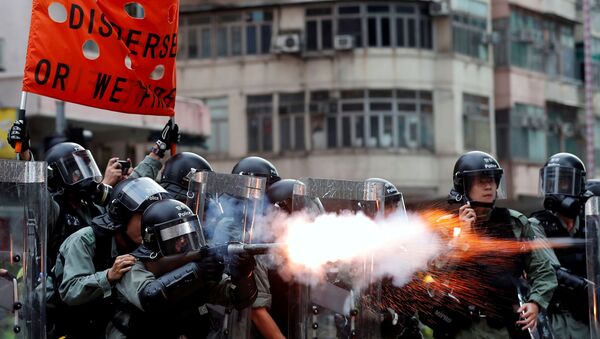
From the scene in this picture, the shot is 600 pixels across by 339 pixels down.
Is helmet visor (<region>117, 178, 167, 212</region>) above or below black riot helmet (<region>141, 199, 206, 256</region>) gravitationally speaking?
above

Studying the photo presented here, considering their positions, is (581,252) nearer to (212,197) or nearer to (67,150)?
(212,197)

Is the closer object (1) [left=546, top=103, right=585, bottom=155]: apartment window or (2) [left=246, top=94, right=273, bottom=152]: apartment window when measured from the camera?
(2) [left=246, top=94, right=273, bottom=152]: apartment window

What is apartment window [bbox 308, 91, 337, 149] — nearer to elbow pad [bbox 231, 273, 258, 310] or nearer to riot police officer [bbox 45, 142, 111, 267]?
riot police officer [bbox 45, 142, 111, 267]

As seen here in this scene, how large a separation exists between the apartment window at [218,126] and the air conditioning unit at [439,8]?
248 inches

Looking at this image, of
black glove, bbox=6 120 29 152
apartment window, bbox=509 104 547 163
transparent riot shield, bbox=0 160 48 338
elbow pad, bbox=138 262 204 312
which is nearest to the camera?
elbow pad, bbox=138 262 204 312

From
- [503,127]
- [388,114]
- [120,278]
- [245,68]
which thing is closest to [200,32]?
[245,68]

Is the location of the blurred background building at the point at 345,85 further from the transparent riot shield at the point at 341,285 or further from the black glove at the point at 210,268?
the black glove at the point at 210,268

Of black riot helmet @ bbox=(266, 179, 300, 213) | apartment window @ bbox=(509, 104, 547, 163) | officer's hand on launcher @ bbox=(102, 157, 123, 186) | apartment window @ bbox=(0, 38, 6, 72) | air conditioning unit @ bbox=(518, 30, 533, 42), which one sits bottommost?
black riot helmet @ bbox=(266, 179, 300, 213)

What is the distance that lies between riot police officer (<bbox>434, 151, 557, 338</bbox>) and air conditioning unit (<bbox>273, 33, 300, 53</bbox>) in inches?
909

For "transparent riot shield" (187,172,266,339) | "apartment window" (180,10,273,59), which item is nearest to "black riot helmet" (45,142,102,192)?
"transparent riot shield" (187,172,266,339)

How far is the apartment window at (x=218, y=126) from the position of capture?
32.3 metres

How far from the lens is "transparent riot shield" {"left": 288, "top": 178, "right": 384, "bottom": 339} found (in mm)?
7312

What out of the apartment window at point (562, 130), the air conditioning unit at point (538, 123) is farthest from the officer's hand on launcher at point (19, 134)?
the apartment window at point (562, 130)

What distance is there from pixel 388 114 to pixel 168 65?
22.5m
